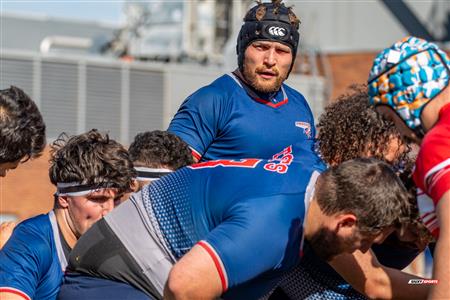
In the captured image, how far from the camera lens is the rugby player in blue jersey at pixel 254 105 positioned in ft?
17.3

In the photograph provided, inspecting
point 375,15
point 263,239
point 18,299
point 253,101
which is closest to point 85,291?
point 18,299

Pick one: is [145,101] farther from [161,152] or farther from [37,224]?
[37,224]

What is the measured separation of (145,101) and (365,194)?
12.0m

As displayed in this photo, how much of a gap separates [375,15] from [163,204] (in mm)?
18799

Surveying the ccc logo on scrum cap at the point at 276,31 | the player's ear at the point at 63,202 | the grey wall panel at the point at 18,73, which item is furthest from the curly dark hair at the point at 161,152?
the grey wall panel at the point at 18,73

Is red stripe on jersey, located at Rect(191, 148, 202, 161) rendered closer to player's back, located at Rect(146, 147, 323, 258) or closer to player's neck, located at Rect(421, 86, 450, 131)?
player's back, located at Rect(146, 147, 323, 258)

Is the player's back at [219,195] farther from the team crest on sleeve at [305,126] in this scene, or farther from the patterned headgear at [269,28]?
the patterned headgear at [269,28]

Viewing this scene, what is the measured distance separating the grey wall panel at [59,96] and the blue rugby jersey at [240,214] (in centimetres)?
1111

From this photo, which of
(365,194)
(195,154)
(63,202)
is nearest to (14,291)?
(63,202)

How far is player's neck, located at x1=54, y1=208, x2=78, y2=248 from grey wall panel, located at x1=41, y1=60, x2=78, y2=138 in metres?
10.2

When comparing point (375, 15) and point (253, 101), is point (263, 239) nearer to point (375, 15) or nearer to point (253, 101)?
point (253, 101)

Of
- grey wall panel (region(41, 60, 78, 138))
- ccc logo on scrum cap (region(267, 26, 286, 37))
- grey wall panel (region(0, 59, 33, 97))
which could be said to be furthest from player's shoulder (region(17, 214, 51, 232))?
grey wall panel (region(41, 60, 78, 138))

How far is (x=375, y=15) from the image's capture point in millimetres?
21844

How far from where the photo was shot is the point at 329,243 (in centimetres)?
366
